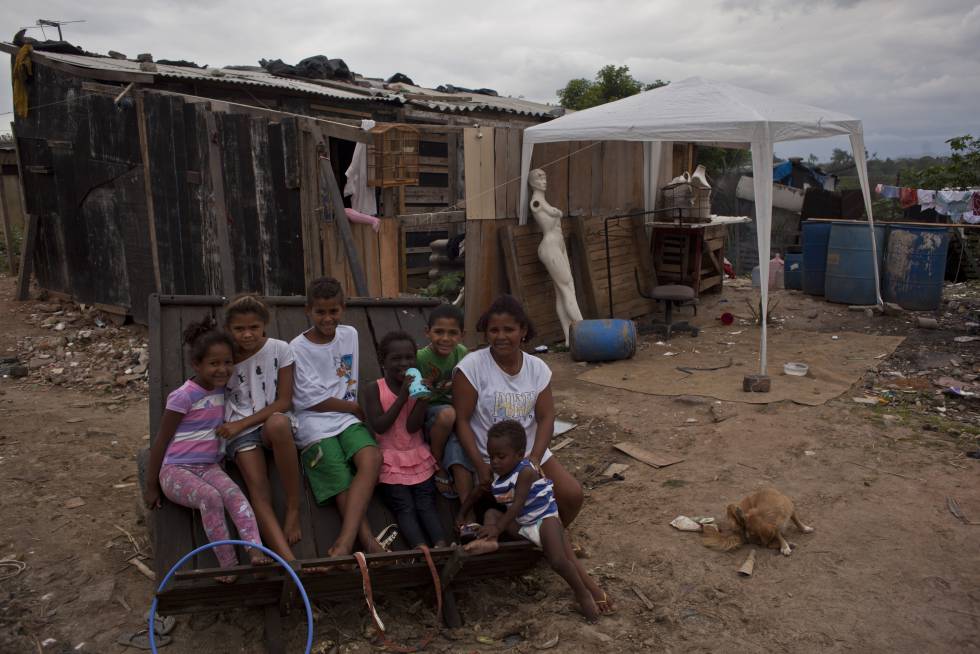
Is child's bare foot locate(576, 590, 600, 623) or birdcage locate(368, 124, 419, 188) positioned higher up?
birdcage locate(368, 124, 419, 188)

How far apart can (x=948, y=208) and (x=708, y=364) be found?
372 inches

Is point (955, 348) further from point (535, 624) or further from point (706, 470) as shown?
point (535, 624)

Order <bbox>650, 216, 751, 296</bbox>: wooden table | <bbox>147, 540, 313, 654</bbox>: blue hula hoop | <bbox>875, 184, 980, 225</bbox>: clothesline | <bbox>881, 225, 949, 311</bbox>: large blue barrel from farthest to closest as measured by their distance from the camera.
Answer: <bbox>875, 184, 980, 225</bbox>: clothesline, <bbox>650, 216, 751, 296</bbox>: wooden table, <bbox>881, 225, 949, 311</bbox>: large blue barrel, <bbox>147, 540, 313, 654</bbox>: blue hula hoop

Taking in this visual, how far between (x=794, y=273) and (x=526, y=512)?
10.3 meters

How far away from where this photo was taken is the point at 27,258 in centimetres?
1089

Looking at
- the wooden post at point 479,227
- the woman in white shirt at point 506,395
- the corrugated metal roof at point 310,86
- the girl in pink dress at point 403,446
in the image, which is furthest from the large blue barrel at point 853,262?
the girl in pink dress at point 403,446

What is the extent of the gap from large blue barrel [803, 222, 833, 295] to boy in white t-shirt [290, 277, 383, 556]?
30.6 feet

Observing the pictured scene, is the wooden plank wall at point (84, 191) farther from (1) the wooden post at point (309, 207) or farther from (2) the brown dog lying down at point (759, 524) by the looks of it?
(2) the brown dog lying down at point (759, 524)

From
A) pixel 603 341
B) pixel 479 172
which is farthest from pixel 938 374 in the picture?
pixel 479 172

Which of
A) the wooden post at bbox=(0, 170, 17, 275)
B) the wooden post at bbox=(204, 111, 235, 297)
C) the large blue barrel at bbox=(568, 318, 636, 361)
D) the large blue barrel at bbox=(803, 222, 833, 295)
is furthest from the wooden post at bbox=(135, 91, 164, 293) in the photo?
the large blue barrel at bbox=(803, 222, 833, 295)

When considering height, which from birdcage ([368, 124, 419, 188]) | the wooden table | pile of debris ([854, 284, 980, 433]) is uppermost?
birdcage ([368, 124, 419, 188])

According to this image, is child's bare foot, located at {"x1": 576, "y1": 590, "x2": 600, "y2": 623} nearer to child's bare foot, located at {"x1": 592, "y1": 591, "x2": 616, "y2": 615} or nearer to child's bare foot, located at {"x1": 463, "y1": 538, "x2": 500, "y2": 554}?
child's bare foot, located at {"x1": 592, "y1": 591, "x2": 616, "y2": 615}

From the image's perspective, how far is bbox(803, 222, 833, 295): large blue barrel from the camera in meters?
11.1

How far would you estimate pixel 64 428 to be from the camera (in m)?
6.03
